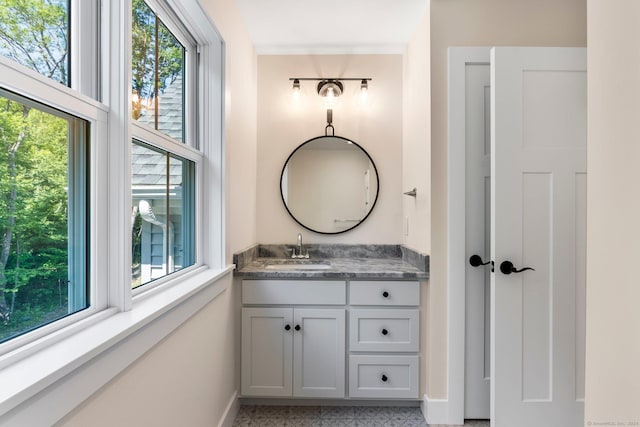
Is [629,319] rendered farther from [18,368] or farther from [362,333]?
[362,333]

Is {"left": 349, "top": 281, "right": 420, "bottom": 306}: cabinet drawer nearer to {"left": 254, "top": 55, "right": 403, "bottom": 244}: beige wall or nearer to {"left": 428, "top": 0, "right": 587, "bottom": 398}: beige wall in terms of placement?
{"left": 428, "top": 0, "right": 587, "bottom": 398}: beige wall

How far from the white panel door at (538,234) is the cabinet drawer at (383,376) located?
1.51 ft

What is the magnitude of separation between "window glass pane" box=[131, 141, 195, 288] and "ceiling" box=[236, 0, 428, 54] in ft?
3.78

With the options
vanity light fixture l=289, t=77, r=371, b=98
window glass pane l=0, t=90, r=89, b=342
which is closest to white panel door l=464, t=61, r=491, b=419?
vanity light fixture l=289, t=77, r=371, b=98

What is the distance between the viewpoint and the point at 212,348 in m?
1.74

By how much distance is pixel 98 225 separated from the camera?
1.01 m

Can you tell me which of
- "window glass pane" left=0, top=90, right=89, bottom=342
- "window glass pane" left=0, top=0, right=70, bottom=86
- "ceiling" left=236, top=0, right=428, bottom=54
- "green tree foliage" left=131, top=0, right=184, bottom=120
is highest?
"ceiling" left=236, top=0, right=428, bottom=54

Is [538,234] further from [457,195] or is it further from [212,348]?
[212,348]

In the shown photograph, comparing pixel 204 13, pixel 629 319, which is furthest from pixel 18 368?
pixel 204 13

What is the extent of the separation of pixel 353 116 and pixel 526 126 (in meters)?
1.26

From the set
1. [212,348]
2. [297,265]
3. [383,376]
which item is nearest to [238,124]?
[297,265]

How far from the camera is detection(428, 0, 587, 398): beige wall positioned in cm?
204

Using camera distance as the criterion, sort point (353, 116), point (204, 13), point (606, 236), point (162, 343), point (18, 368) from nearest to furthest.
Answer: point (18, 368) → point (606, 236) → point (162, 343) → point (204, 13) → point (353, 116)

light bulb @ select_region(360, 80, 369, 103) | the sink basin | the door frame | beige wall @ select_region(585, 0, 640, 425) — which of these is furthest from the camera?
light bulb @ select_region(360, 80, 369, 103)
